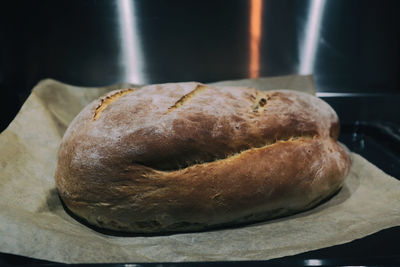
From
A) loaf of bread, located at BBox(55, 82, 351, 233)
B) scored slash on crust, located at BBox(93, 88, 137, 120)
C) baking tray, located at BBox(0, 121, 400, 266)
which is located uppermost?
scored slash on crust, located at BBox(93, 88, 137, 120)

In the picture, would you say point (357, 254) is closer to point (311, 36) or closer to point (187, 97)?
point (187, 97)

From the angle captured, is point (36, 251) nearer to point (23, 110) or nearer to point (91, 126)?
point (91, 126)

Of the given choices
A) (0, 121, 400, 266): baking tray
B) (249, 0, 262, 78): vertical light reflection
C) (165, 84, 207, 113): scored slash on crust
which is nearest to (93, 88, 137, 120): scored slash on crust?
(165, 84, 207, 113): scored slash on crust

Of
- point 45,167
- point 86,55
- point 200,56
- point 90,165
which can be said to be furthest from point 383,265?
point 86,55

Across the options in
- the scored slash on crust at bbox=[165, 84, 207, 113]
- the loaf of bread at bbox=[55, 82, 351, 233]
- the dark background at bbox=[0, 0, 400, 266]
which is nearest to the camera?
the loaf of bread at bbox=[55, 82, 351, 233]

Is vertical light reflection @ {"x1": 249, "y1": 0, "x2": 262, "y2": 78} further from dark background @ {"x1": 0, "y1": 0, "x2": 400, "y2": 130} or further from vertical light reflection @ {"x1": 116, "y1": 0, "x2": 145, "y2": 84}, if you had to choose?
vertical light reflection @ {"x1": 116, "y1": 0, "x2": 145, "y2": 84}
